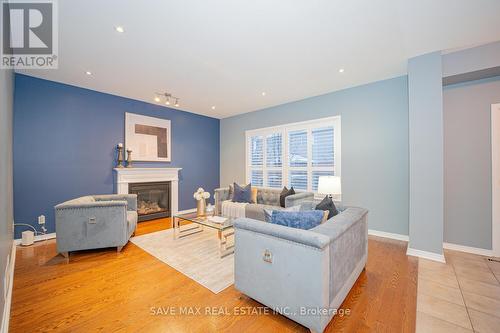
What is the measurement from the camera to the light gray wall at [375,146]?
367cm

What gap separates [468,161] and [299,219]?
10.6ft

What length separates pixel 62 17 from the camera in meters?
2.20

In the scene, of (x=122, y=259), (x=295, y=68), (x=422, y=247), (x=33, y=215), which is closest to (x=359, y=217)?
(x=422, y=247)

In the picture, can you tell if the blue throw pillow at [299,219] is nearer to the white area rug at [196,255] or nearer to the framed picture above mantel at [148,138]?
the white area rug at [196,255]

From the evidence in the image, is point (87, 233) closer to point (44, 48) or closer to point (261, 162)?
point (44, 48)

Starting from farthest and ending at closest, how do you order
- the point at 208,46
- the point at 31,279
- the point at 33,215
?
the point at 33,215 < the point at 208,46 < the point at 31,279

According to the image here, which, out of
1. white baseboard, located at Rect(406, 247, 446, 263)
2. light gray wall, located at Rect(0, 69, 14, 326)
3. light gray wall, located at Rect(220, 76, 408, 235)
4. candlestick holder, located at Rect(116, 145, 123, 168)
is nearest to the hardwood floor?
white baseboard, located at Rect(406, 247, 446, 263)

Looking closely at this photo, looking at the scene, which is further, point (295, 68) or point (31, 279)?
point (295, 68)

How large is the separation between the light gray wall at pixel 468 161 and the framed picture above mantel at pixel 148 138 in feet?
19.0

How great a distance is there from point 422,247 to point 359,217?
163cm

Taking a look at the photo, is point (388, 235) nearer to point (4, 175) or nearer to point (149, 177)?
point (149, 177)

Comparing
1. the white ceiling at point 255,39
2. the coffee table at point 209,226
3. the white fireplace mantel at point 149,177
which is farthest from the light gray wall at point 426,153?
the white fireplace mantel at point 149,177

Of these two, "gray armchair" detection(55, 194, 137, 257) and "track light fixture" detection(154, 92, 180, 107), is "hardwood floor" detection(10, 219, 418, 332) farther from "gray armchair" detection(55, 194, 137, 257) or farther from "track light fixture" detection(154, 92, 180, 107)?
"track light fixture" detection(154, 92, 180, 107)

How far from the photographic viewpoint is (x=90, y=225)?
9.77 feet
